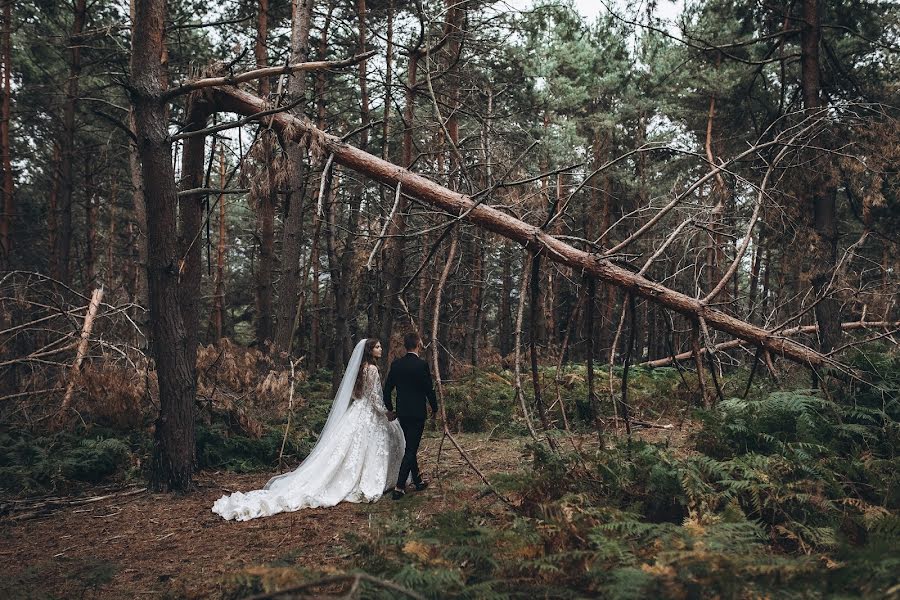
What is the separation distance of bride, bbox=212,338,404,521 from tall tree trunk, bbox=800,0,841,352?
750 cm

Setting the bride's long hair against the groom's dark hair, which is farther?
the bride's long hair

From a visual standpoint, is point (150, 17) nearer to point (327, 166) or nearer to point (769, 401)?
point (327, 166)

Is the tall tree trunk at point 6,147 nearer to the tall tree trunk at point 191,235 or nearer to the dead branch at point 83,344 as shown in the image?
the dead branch at point 83,344

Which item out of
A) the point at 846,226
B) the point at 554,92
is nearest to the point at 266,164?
the point at 554,92

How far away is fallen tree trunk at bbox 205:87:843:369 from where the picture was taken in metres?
6.07

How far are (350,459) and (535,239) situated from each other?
12.3 ft

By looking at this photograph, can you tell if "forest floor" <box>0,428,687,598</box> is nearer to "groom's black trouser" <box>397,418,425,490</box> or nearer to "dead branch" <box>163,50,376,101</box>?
"groom's black trouser" <box>397,418,425,490</box>

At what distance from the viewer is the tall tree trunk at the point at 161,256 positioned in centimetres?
688

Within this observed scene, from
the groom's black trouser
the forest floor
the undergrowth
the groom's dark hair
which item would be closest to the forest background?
the undergrowth

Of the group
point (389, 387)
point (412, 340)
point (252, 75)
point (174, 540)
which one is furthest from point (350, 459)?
point (252, 75)

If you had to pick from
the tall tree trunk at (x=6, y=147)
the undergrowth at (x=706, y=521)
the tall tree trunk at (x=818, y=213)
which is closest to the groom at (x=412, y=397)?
the undergrowth at (x=706, y=521)

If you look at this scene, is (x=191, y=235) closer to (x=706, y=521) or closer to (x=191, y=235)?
(x=191, y=235)

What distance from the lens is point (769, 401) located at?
6156 mm

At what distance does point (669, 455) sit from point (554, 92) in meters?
19.1
